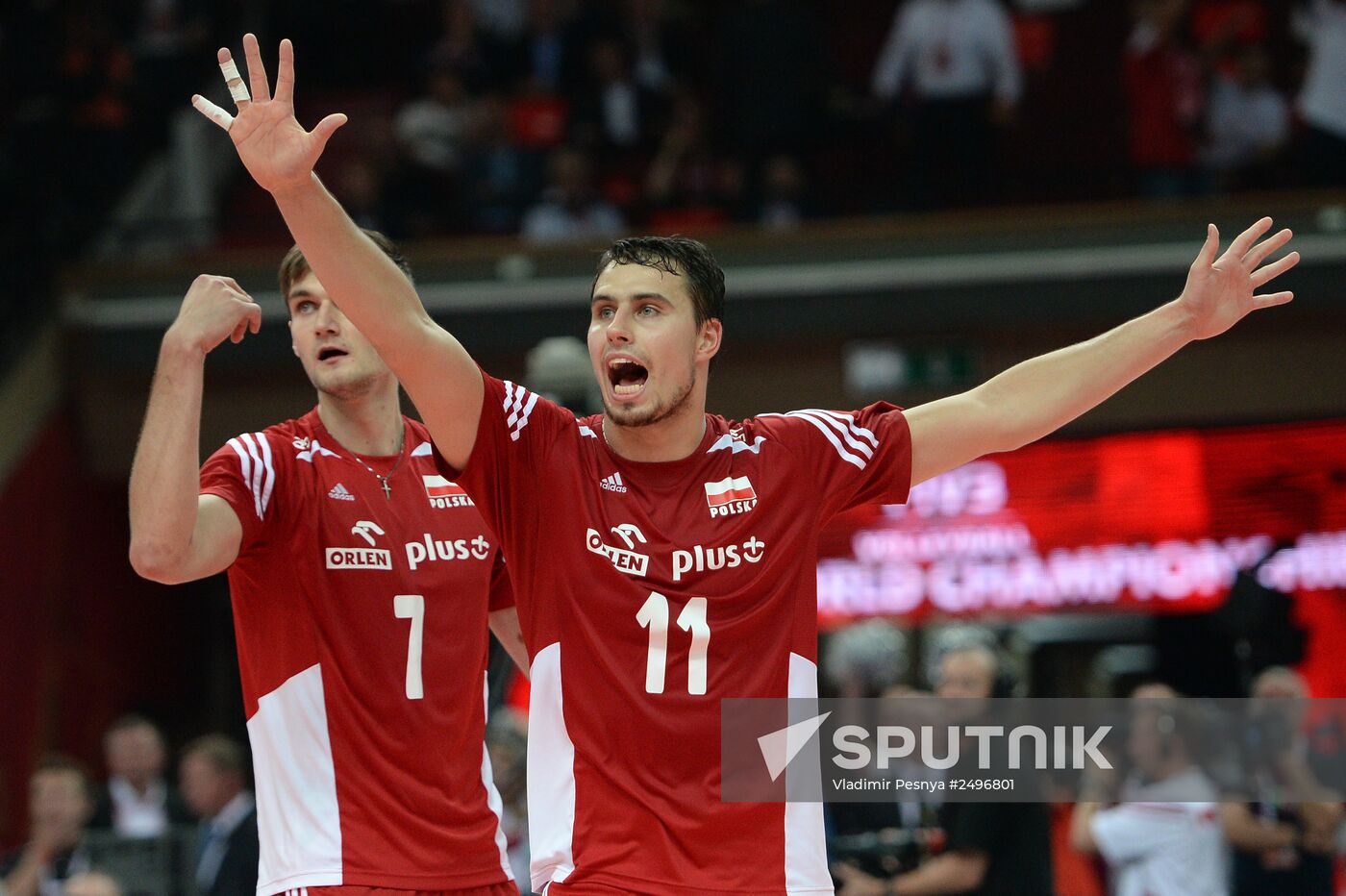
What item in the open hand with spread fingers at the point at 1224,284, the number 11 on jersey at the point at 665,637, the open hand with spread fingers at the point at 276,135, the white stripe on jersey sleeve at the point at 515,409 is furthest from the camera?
the open hand with spread fingers at the point at 1224,284

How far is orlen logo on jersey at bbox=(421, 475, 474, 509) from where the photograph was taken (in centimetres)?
518

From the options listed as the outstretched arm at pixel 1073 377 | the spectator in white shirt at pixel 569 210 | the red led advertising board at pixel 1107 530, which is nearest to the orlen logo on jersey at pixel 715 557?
the outstretched arm at pixel 1073 377

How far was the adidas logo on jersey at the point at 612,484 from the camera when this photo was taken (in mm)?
4387

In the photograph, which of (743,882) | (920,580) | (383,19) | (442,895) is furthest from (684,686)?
(383,19)

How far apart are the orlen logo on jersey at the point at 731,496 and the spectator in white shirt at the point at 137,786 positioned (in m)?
7.34

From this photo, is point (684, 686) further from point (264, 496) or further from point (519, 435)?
point (264, 496)

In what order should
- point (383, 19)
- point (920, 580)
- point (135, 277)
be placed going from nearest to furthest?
point (920, 580) < point (135, 277) < point (383, 19)

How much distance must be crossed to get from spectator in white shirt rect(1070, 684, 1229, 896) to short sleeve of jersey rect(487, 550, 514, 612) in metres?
4.04

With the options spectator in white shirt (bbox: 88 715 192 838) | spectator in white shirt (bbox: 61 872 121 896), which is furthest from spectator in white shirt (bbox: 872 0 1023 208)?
spectator in white shirt (bbox: 61 872 121 896)

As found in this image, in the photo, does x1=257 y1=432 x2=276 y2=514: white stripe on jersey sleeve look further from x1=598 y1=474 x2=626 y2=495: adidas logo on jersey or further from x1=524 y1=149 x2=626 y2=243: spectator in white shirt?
x1=524 y1=149 x2=626 y2=243: spectator in white shirt

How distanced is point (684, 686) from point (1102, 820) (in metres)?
4.90

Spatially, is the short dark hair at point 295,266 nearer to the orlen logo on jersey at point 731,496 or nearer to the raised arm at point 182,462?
the raised arm at point 182,462

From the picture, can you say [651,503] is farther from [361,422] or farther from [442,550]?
[361,422]

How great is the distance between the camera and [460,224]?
1501cm
